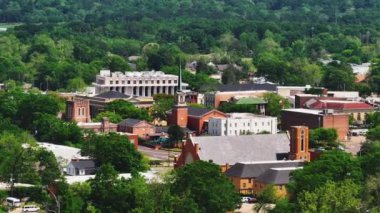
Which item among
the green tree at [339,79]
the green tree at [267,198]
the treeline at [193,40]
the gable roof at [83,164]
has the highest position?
the treeline at [193,40]

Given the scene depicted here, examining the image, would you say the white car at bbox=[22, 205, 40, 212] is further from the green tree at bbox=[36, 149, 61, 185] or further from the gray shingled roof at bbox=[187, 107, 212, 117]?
the gray shingled roof at bbox=[187, 107, 212, 117]

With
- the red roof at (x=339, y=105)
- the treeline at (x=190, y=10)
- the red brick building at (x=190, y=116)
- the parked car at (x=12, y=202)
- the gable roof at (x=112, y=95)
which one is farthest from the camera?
the treeline at (x=190, y=10)

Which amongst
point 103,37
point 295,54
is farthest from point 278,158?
point 103,37

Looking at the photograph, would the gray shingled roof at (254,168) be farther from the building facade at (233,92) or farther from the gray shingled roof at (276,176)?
the building facade at (233,92)

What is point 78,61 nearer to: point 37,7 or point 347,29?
point 347,29

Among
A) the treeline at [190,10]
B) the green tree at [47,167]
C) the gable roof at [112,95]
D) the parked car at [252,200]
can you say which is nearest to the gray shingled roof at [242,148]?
the parked car at [252,200]

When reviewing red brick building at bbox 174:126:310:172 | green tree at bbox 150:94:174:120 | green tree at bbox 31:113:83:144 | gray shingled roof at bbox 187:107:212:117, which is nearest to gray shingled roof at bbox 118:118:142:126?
gray shingled roof at bbox 187:107:212:117
